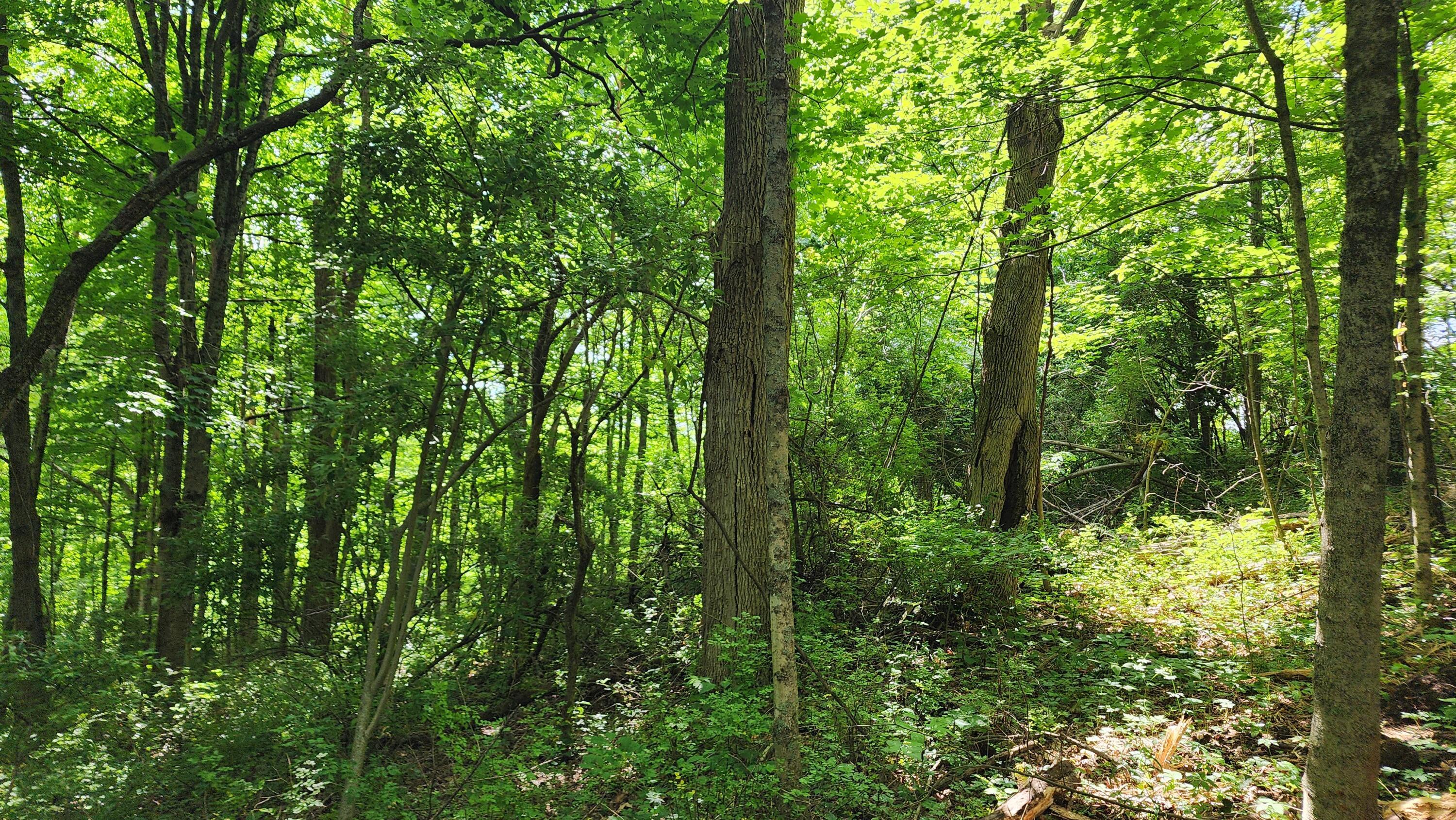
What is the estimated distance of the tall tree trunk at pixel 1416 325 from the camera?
4.33 m

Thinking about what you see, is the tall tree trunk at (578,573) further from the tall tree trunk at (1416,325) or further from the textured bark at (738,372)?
the tall tree trunk at (1416,325)

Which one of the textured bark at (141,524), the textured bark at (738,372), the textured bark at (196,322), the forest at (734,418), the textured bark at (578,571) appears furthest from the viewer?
the textured bark at (141,524)

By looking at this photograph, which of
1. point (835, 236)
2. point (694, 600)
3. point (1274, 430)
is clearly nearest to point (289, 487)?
point (694, 600)

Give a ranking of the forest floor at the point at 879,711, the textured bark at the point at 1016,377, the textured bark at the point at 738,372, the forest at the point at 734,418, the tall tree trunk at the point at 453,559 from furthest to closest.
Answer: the textured bark at the point at 1016,377
the tall tree trunk at the point at 453,559
the textured bark at the point at 738,372
the forest at the point at 734,418
the forest floor at the point at 879,711

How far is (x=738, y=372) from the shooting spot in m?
5.75

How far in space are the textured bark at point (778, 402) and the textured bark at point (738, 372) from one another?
3.56ft

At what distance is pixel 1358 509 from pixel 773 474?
2.82 metres

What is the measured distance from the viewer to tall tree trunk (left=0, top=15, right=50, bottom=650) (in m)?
6.75

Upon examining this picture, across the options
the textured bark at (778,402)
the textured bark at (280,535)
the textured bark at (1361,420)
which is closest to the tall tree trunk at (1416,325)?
the textured bark at (1361,420)

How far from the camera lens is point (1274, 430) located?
977 cm

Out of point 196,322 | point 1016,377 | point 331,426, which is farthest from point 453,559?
point 1016,377

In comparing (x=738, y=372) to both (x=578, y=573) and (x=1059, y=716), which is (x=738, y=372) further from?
(x=1059, y=716)

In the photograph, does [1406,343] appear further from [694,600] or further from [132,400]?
[132,400]

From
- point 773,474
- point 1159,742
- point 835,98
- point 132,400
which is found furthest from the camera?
point 835,98
